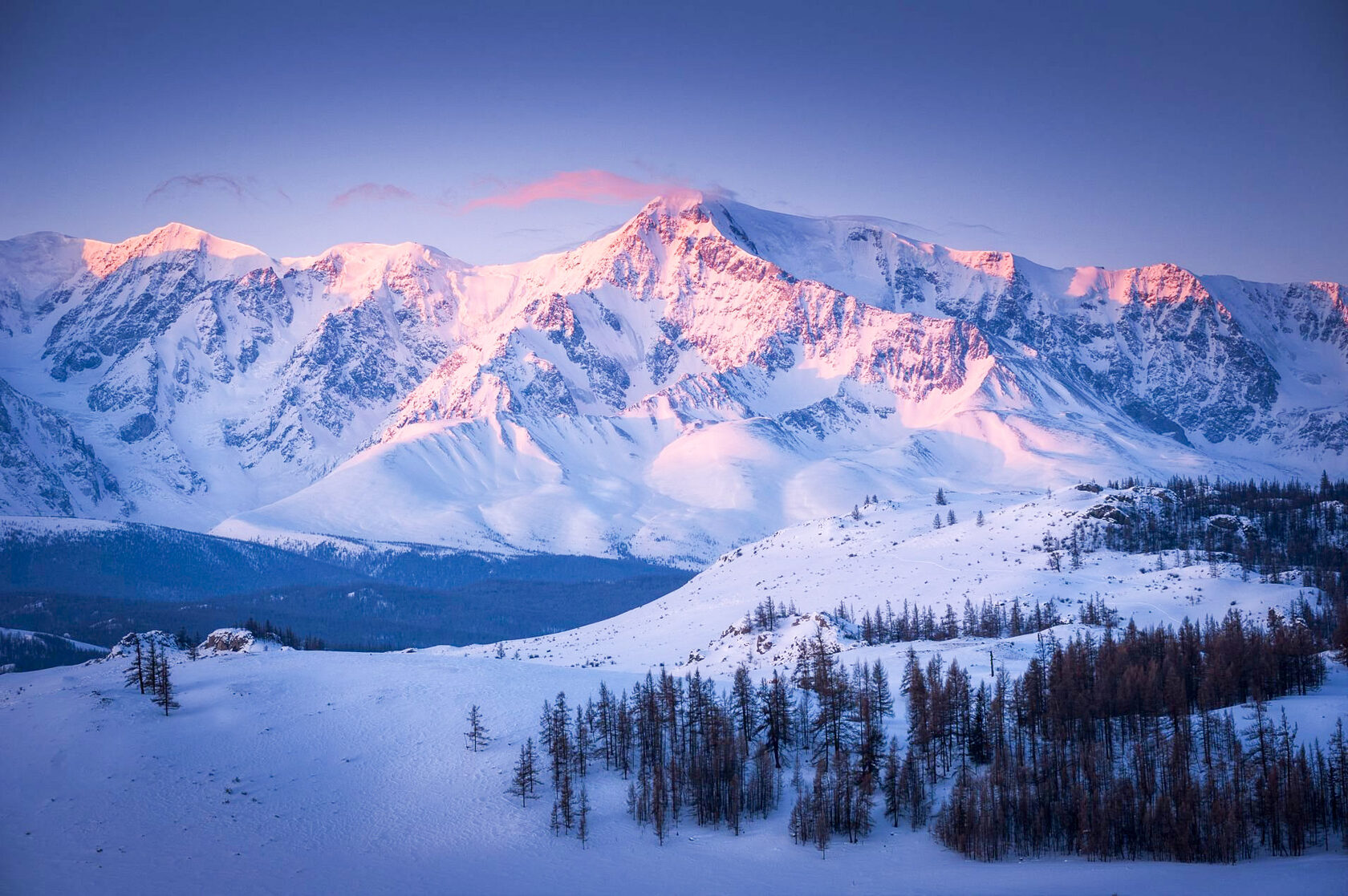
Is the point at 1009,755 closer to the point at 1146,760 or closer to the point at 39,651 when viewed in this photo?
the point at 1146,760

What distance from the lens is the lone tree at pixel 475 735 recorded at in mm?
75625

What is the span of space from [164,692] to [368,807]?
1851 centimetres

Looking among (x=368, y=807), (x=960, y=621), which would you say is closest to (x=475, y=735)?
(x=368, y=807)

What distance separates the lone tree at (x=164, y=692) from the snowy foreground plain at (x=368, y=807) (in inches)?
31.8

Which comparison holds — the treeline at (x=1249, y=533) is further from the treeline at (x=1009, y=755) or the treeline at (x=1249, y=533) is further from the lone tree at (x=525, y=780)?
the lone tree at (x=525, y=780)

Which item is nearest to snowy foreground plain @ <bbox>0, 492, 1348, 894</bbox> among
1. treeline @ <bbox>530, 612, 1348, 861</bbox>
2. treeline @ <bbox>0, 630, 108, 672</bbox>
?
treeline @ <bbox>530, 612, 1348, 861</bbox>

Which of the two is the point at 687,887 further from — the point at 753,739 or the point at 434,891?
the point at 753,739

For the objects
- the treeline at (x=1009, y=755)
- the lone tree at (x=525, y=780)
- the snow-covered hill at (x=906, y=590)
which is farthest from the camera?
the snow-covered hill at (x=906, y=590)

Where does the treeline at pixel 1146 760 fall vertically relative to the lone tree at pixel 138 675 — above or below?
below

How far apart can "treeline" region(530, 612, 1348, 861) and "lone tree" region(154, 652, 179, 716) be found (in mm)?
23317

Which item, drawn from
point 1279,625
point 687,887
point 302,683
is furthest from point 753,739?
point 1279,625

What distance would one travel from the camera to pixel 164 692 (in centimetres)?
7606

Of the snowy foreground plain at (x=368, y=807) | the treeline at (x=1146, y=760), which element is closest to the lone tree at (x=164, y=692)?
the snowy foreground plain at (x=368, y=807)

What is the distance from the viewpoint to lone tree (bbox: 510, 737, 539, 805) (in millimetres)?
69250
